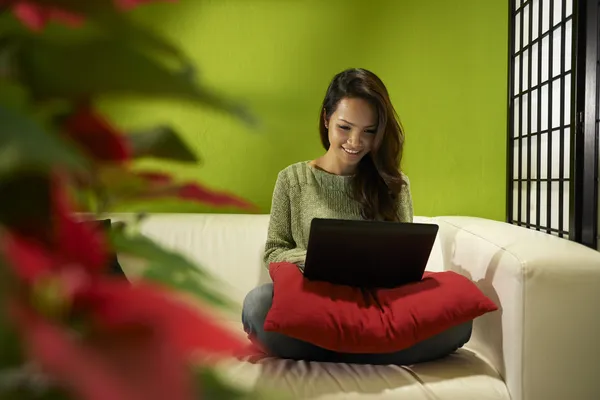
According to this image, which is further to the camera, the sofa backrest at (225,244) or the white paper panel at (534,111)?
the white paper panel at (534,111)

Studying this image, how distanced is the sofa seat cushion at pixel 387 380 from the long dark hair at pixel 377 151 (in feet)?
2.07

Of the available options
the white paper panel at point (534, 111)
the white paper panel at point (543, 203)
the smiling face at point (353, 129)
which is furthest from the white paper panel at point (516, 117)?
the smiling face at point (353, 129)

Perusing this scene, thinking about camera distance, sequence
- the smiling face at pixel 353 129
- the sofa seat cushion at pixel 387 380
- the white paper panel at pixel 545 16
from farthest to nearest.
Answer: the white paper panel at pixel 545 16 → the smiling face at pixel 353 129 → the sofa seat cushion at pixel 387 380

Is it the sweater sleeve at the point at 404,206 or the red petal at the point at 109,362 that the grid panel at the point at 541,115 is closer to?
the sweater sleeve at the point at 404,206

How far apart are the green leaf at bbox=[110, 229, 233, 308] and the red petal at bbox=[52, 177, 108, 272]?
0.03 m

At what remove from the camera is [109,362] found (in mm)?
130

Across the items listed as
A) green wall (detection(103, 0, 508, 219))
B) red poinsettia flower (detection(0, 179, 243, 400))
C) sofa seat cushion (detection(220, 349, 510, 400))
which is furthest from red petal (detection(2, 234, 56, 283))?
green wall (detection(103, 0, 508, 219))

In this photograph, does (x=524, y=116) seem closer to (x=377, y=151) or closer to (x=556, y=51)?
(x=556, y=51)

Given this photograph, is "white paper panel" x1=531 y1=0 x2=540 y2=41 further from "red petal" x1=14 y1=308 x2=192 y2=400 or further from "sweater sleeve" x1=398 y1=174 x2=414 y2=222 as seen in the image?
"red petal" x1=14 y1=308 x2=192 y2=400

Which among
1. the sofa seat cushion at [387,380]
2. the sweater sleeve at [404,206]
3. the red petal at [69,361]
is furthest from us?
the sweater sleeve at [404,206]

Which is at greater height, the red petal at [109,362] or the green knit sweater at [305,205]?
the red petal at [109,362]

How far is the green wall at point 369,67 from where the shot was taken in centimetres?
237

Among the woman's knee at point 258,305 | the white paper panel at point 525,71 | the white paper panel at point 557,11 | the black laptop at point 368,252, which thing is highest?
the white paper panel at point 557,11

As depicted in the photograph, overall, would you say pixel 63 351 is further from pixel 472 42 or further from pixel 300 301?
pixel 472 42
